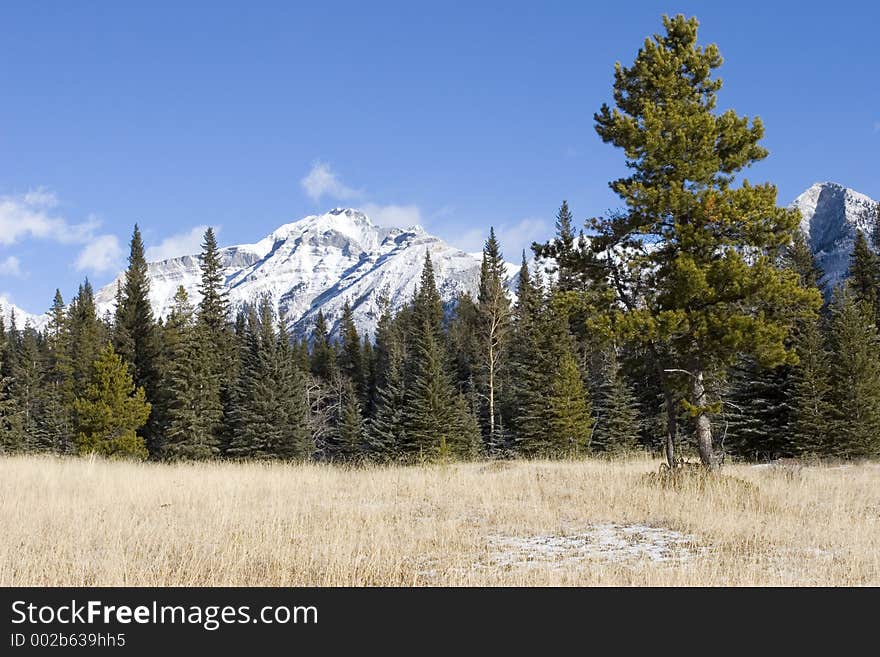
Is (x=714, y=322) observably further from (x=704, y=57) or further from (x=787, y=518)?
(x=704, y=57)

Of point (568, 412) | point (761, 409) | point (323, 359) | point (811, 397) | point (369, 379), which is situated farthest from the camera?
point (323, 359)

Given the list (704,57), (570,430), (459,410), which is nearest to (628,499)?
(704,57)

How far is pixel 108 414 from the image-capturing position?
129 feet

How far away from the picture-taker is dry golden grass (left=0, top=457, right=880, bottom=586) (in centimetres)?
709

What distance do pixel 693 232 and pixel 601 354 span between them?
58.0 m

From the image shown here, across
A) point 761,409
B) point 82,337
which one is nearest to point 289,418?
point 82,337

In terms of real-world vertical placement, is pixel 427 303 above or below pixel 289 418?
above

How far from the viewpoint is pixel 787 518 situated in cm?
1050

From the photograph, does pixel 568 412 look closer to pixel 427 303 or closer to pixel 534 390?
pixel 534 390

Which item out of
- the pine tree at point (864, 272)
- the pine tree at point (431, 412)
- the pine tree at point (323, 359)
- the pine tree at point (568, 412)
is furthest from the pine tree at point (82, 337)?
the pine tree at point (864, 272)

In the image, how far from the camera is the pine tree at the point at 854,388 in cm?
3741

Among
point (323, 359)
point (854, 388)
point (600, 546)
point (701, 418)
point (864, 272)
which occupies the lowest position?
point (600, 546)

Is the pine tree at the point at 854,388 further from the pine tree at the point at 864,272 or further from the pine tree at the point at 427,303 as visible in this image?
the pine tree at the point at 427,303
